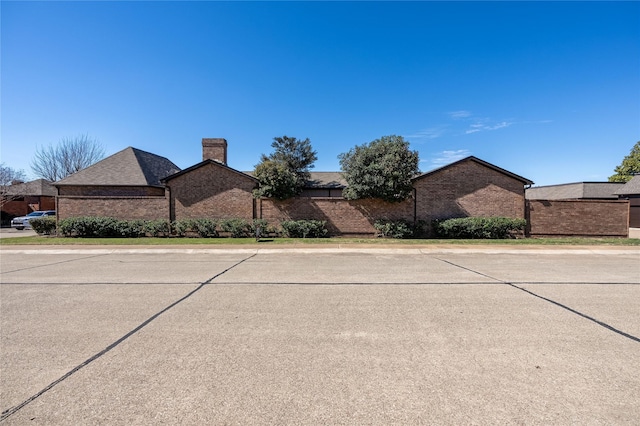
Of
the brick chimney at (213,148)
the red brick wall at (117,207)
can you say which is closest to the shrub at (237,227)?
the red brick wall at (117,207)

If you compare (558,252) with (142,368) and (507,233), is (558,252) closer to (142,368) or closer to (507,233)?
(507,233)

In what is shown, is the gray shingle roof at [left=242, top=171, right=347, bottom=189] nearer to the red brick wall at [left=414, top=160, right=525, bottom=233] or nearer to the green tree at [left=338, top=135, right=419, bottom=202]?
the green tree at [left=338, top=135, right=419, bottom=202]

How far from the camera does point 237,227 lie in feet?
61.9

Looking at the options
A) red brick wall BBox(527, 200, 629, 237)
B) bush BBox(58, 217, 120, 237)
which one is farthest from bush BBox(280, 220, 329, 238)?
red brick wall BBox(527, 200, 629, 237)

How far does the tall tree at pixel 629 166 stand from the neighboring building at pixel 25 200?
76.2 m

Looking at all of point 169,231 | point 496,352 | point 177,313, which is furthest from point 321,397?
point 169,231

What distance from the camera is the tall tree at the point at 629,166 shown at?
46438 mm

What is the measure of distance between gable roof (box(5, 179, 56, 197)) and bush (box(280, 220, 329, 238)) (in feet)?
111

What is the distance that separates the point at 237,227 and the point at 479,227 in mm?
14047

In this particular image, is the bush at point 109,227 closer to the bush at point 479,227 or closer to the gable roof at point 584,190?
the bush at point 479,227

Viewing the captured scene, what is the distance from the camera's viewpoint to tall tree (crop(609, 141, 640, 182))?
46438mm

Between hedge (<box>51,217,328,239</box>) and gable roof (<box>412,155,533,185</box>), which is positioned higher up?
gable roof (<box>412,155,533,185</box>)

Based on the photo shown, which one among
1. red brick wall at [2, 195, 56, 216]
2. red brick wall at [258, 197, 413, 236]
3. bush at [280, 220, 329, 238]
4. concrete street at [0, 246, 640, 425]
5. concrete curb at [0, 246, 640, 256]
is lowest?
concrete street at [0, 246, 640, 425]

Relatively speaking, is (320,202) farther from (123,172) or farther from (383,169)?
(123,172)
